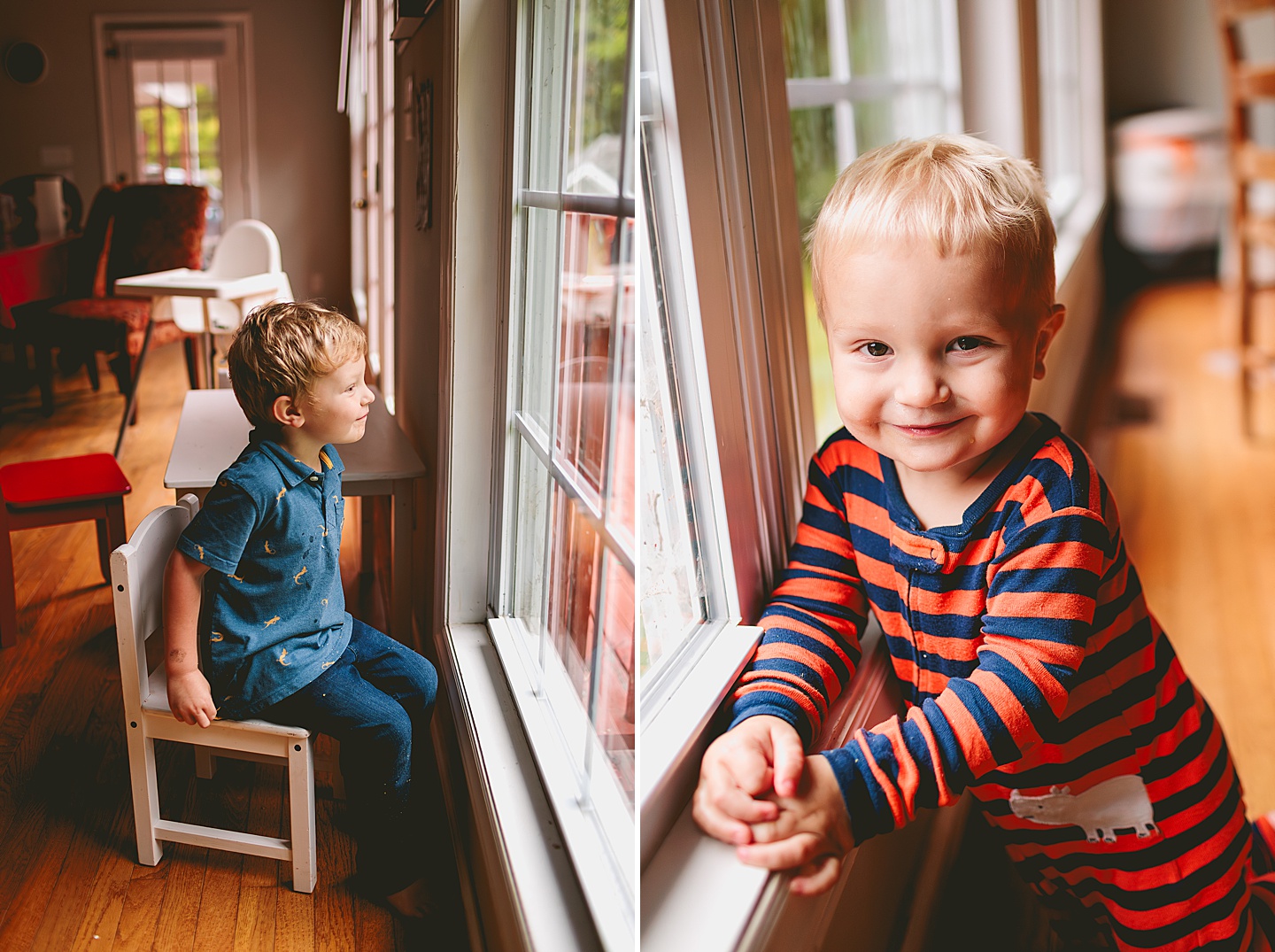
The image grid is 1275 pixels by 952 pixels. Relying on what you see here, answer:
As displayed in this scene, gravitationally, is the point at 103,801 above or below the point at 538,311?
below

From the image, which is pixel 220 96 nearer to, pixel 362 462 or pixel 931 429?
pixel 362 462

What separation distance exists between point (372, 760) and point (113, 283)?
26.6 inches

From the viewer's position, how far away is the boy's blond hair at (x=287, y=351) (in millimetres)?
882

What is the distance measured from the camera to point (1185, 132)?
0.37 metres

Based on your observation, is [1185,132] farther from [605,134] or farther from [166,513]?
[166,513]

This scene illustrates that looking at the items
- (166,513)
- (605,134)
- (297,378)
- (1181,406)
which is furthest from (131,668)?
(1181,406)

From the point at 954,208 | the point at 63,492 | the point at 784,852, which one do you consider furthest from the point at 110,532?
the point at 954,208

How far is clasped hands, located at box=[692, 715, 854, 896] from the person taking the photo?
21.6 inches

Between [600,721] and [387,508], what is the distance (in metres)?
0.77

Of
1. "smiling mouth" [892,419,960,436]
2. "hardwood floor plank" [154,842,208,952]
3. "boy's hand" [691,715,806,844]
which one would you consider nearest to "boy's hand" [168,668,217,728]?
"hardwood floor plank" [154,842,208,952]

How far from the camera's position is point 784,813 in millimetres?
557

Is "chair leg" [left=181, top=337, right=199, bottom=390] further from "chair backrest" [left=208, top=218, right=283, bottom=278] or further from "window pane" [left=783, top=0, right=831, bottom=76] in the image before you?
"window pane" [left=783, top=0, right=831, bottom=76]

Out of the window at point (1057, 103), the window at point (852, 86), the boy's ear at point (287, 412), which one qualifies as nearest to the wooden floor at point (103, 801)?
the boy's ear at point (287, 412)

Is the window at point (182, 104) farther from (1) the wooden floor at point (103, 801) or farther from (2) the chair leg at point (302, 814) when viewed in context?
(2) the chair leg at point (302, 814)
